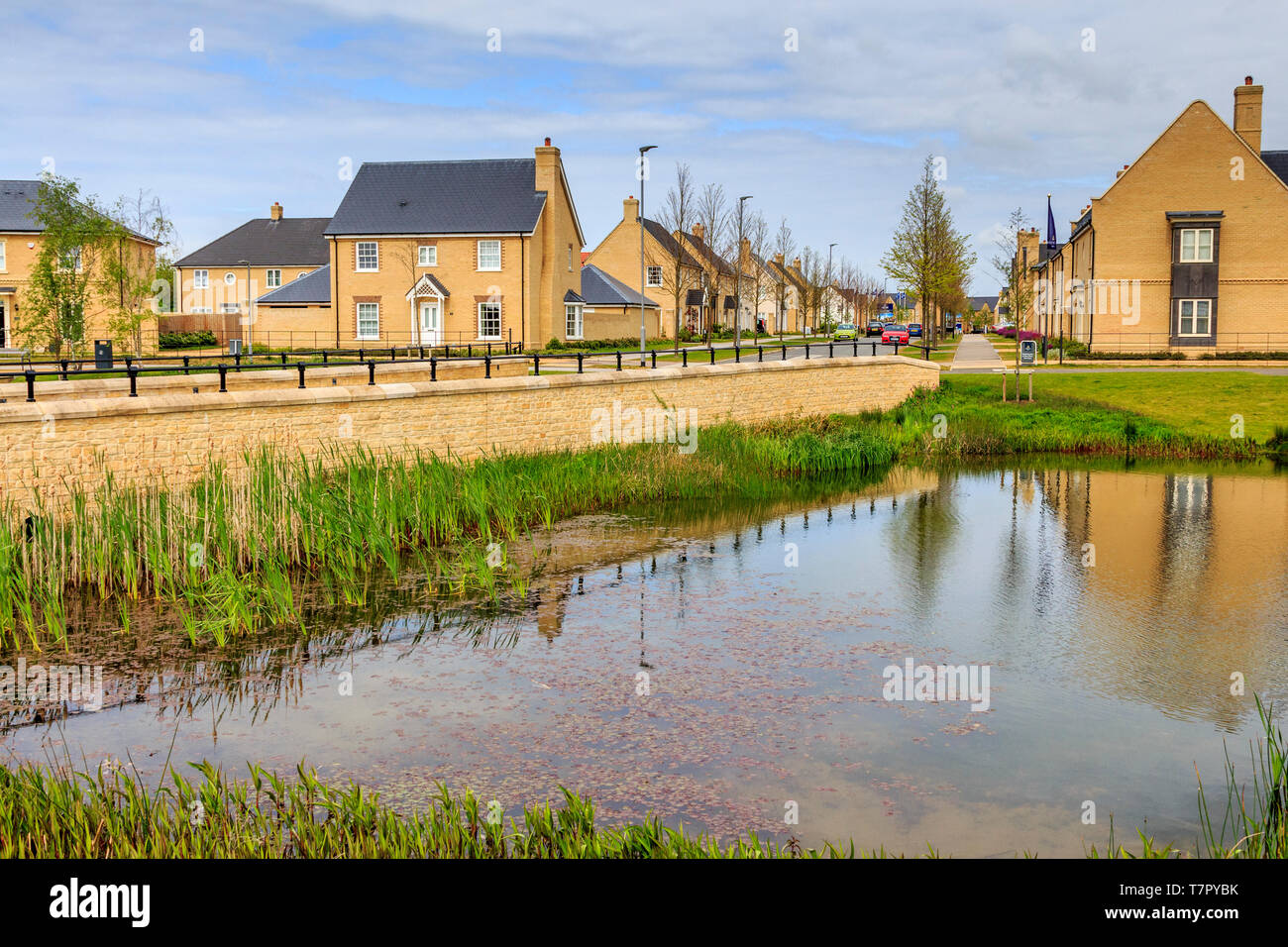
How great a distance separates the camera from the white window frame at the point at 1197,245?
50.3m

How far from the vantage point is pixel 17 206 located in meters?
57.1

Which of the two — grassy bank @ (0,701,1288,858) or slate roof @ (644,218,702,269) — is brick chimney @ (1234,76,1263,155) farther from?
grassy bank @ (0,701,1288,858)

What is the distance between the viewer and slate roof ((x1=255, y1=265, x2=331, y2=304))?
2319 inches

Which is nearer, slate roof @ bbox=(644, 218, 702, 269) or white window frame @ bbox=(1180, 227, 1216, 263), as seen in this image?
white window frame @ bbox=(1180, 227, 1216, 263)

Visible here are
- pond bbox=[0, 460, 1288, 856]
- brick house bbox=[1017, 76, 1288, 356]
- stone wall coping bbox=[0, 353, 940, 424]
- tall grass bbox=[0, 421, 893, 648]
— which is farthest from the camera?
brick house bbox=[1017, 76, 1288, 356]

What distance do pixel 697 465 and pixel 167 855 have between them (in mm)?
17414

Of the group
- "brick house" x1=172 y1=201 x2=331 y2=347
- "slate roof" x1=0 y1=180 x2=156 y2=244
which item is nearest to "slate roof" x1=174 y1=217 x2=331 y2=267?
"brick house" x1=172 y1=201 x2=331 y2=347

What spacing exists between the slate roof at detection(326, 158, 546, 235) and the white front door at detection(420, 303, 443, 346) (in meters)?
3.68

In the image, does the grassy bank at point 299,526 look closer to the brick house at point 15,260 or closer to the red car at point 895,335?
the red car at point 895,335

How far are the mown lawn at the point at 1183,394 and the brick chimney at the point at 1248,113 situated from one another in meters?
19.1

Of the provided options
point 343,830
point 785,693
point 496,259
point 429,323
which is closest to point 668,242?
point 496,259

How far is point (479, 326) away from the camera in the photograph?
55.9m

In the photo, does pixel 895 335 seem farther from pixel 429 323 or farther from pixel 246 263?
pixel 246 263
